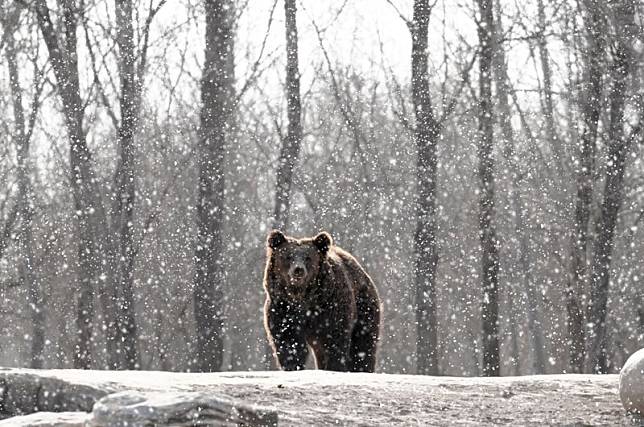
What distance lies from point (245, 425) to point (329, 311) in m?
5.04

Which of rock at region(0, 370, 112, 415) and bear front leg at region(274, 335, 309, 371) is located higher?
rock at region(0, 370, 112, 415)

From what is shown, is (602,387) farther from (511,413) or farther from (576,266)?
(576,266)

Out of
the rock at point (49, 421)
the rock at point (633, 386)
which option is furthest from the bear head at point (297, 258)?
the rock at point (49, 421)

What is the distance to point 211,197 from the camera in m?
17.9

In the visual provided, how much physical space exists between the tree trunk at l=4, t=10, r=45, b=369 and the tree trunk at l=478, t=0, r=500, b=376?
1100cm

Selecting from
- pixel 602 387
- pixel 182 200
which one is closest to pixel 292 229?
pixel 182 200

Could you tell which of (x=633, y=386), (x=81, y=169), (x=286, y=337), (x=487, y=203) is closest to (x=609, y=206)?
(x=487, y=203)

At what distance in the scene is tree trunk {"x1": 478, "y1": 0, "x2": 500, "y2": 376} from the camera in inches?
739

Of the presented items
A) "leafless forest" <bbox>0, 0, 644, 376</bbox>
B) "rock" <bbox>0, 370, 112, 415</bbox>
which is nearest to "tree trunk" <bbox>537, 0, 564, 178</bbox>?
"leafless forest" <bbox>0, 0, 644, 376</bbox>

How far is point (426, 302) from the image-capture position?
1891 cm

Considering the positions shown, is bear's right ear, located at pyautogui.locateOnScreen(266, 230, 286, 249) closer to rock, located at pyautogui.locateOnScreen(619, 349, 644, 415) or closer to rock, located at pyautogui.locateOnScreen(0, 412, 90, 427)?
rock, located at pyautogui.locateOnScreen(619, 349, 644, 415)

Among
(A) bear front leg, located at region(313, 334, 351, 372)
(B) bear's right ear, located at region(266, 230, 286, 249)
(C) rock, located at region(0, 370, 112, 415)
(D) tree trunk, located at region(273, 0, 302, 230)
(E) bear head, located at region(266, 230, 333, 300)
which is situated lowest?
(A) bear front leg, located at region(313, 334, 351, 372)

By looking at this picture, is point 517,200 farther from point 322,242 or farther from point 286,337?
point 286,337

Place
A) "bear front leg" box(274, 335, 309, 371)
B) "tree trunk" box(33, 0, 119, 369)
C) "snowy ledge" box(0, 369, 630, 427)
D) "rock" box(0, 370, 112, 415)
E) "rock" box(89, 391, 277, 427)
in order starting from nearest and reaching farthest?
"rock" box(89, 391, 277, 427)
"snowy ledge" box(0, 369, 630, 427)
"rock" box(0, 370, 112, 415)
"bear front leg" box(274, 335, 309, 371)
"tree trunk" box(33, 0, 119, 369)
